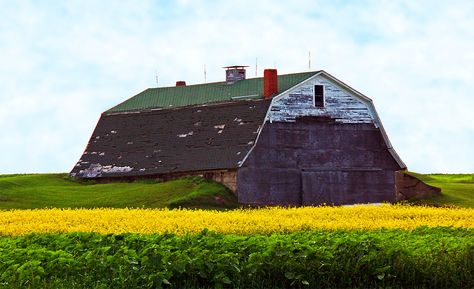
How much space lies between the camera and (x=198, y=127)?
61.0m

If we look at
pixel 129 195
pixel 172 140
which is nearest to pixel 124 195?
pixel 129 195

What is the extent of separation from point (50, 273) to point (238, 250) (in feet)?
13.5

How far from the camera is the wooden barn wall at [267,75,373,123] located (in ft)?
191

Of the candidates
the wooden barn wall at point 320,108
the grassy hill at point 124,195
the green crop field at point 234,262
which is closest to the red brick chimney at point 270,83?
the wooden barn wall at point 320,108

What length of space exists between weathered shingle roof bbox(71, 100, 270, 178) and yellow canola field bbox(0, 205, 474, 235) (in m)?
9.06

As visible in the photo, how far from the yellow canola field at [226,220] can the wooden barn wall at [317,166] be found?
24.1 ft

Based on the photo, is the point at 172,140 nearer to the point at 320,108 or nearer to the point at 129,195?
the point at 129,195

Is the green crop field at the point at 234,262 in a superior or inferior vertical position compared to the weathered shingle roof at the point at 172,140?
inferior

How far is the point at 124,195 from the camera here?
55.6 metres

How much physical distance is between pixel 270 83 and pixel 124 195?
9.97 metres

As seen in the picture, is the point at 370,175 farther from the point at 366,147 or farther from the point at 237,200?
the point at 237,200

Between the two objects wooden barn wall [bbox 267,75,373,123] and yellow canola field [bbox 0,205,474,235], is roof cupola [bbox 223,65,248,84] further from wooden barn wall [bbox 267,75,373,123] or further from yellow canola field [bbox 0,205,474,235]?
yellow canola field [bbox 0,205,474,235]

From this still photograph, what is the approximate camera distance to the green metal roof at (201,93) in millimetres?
60772

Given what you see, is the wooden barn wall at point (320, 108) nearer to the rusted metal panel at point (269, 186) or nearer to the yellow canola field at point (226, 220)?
the rusted metal panel at point (269, 186)
